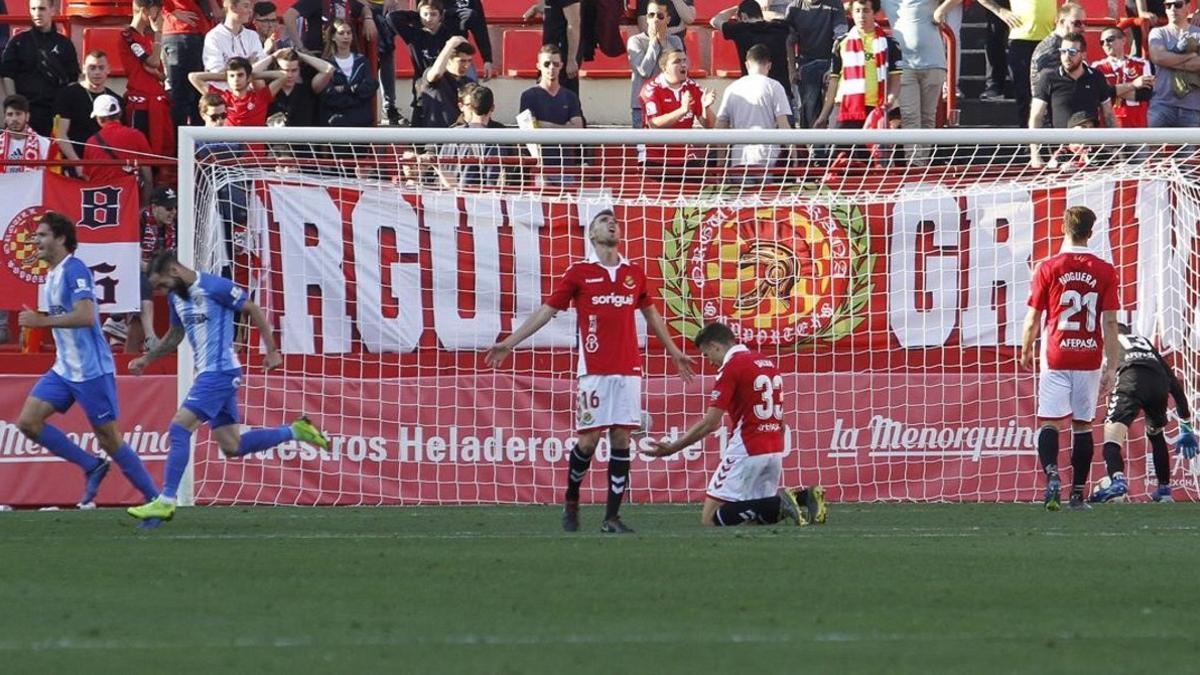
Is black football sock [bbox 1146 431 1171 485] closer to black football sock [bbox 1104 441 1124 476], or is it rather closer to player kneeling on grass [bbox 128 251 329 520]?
black football sock [bbox 1104 441 1124 476]

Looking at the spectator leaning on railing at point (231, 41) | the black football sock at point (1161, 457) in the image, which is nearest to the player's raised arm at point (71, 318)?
the spectator leaning on railing at point (231, 41)

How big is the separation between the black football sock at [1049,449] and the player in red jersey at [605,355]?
9.75 feet

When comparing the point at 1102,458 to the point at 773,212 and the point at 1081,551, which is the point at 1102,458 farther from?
the point at 1081,551

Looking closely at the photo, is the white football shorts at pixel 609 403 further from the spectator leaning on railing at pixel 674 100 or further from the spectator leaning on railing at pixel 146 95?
the spectator leaning on railing at pixel 146 95

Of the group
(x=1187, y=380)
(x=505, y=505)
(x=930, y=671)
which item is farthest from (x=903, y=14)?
(x=930, y=671)

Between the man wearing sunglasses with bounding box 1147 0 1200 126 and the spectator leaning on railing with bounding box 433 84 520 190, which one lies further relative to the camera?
the man wearing sunglasses with bounding box 1147 0 1200 126

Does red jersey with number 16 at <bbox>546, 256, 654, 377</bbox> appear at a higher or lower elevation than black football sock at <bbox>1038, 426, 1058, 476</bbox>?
higher

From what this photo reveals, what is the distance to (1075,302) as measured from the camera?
1295 centimetres

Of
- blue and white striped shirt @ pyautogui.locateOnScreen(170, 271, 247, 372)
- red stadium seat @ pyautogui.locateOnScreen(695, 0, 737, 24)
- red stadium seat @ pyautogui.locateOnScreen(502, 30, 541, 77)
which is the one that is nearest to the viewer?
blue and white striped shirt @ pyautogui.locateOnScreen(170, 271, 247, 372)

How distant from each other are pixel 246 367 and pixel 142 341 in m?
1.00

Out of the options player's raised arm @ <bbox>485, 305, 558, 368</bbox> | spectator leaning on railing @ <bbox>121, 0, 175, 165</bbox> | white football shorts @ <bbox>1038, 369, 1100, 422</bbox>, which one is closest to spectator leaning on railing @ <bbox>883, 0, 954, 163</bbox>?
white football shorts @ <bbox>1038, 369, 1100, 422</bbox>

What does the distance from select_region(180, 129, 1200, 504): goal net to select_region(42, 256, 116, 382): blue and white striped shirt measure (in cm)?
299

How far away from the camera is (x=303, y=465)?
15508mm

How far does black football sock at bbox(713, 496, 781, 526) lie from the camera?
12.4 meters
